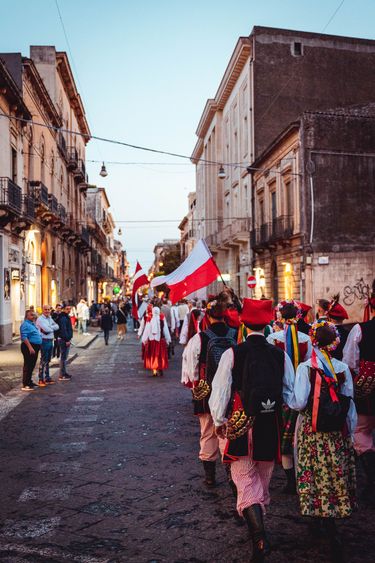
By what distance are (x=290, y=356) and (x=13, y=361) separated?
42.4ft

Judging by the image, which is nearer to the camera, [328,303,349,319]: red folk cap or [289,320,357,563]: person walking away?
[289,320,357,563]: person walking away

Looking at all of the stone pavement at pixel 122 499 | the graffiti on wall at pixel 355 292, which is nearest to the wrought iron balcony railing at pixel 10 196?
the stone pavement at pixel 122 499

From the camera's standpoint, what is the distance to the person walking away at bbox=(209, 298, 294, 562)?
419 cm

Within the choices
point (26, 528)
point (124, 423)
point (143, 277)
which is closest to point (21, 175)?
point (143, 277)

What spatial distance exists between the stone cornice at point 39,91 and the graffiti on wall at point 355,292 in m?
16.7

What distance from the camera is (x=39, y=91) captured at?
28578 mm

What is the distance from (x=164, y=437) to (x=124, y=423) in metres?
1.07

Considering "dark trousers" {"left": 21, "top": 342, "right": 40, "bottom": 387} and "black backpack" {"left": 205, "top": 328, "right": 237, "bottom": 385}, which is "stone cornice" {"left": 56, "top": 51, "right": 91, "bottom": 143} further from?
"black backpack" {"left": 205, "top": 328, "right": 237, "bottom": 385}

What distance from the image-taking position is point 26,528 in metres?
4.83

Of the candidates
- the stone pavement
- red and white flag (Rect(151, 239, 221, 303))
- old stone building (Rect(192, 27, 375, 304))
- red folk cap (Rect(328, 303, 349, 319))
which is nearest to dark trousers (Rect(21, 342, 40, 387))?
the stone pavement

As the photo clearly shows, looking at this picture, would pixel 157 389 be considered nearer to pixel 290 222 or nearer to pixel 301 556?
pixel 301 556

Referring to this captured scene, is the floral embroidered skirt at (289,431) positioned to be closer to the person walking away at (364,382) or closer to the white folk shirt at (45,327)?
the person walking away at (364,382)

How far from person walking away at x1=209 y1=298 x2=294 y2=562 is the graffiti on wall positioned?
22.5 m

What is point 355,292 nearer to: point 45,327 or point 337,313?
point 45,327
